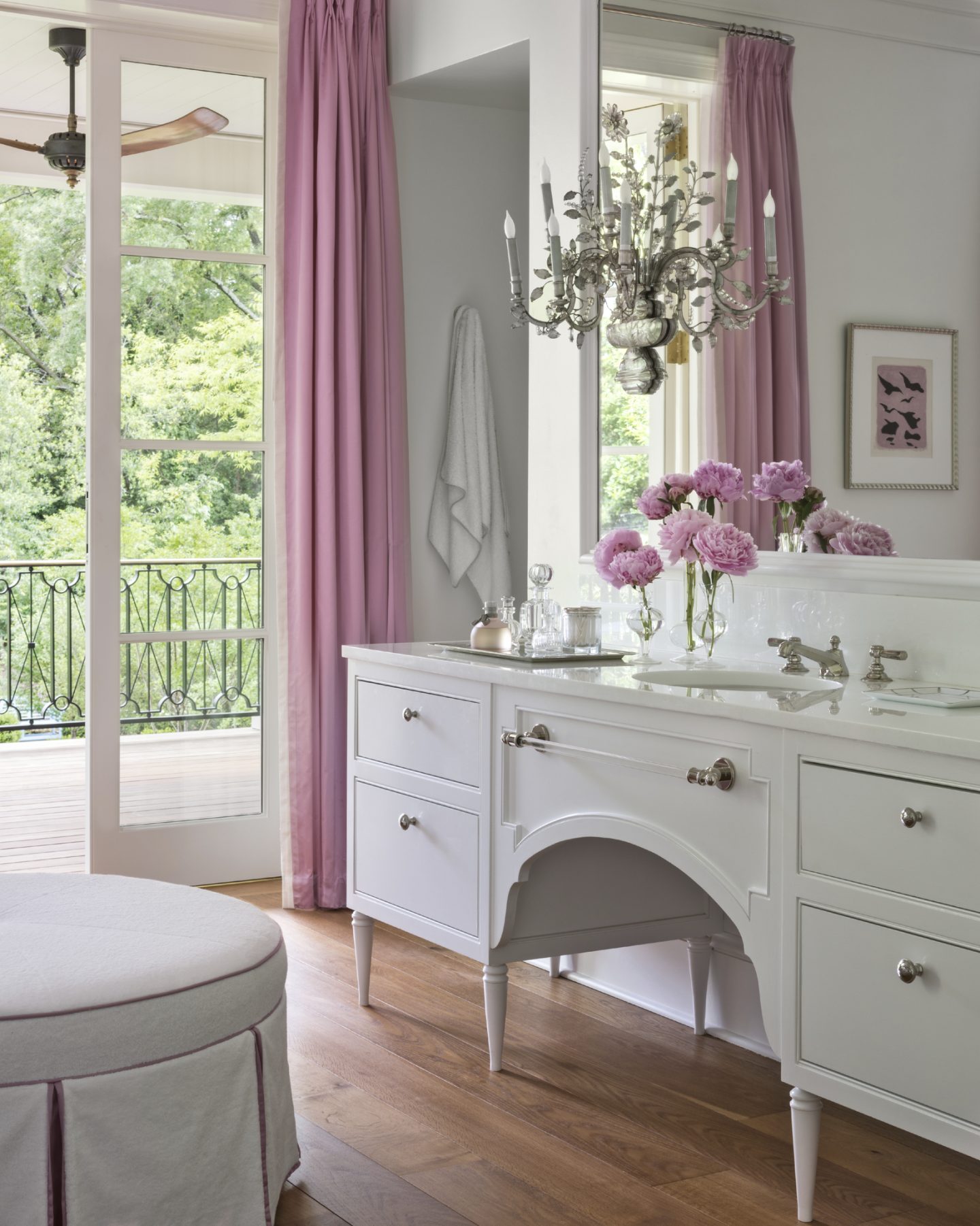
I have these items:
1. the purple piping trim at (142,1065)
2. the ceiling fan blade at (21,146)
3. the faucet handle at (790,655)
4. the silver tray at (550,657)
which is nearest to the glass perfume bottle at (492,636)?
the silver tray at (550,657)

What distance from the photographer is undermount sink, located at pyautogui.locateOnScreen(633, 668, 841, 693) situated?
8.27ft

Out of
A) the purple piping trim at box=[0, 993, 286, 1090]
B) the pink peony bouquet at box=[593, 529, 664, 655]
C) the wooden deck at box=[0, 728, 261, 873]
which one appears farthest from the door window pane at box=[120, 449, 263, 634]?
the purple piping trim at box=[0, 993, 286, 1090]

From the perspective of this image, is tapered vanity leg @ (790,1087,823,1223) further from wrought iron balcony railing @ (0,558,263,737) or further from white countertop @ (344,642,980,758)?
wrought iron balcony railing @ (0,558,263,737)

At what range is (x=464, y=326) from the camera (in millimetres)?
4180

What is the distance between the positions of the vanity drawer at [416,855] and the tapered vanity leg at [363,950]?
69 mm

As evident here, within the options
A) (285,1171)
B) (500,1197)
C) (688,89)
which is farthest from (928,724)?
(688,89)

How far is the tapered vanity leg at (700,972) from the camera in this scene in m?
2.94

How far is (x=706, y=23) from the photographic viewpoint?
2928 millimetres

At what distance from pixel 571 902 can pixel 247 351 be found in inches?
81.3

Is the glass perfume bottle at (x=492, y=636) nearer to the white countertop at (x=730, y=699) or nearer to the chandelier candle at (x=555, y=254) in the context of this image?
the white countertop at (x=730, y=699)

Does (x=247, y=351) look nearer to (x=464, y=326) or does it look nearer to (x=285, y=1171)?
(x=464, y=326)

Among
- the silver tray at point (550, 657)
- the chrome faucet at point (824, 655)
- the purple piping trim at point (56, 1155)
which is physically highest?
the chrome faucet at point (824, 655)

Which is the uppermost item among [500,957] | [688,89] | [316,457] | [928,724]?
[688,89]

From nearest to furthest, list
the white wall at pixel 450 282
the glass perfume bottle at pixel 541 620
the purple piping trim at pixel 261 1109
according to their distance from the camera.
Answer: the purple piping trim at pixel 261 1109, the glass perfume bottle at pixel 541 620, the white wall at pixel 450 282
